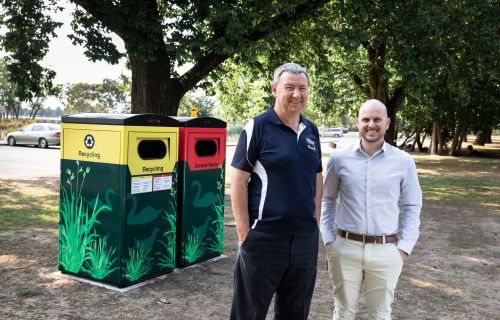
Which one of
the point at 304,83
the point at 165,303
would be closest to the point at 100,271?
the point at 165,303

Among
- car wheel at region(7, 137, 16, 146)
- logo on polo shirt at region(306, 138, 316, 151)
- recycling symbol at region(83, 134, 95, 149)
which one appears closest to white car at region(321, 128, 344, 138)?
car wheel at region(7, 137, 16, 146)

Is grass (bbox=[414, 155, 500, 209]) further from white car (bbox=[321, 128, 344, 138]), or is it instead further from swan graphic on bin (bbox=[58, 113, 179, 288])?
white car (bbox=[321, 128, 344, 138])

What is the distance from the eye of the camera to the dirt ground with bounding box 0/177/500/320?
381 cm

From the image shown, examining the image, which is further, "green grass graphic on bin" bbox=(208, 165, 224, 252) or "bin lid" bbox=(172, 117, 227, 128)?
"green grass graphic on bin" bbox=(208, 165, 224, 252)

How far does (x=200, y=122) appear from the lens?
479cm

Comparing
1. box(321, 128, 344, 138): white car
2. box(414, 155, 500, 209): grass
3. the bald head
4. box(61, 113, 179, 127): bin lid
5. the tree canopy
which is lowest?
box(414, 155, 500, 209): grass

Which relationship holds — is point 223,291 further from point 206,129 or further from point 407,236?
point 407,236

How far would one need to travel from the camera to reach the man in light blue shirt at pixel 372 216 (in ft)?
9.08

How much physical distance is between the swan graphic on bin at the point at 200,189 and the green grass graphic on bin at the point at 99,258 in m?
0.79

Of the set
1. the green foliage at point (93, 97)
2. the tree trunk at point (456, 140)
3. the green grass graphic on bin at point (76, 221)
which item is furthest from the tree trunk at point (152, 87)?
the green foliage at point (93, 97)

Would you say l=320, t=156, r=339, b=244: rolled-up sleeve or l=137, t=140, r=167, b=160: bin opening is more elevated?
l=137, t=140, r=167, b=160: bin opening

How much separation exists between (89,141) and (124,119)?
1.61 feet

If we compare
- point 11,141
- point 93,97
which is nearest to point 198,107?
point 93,97

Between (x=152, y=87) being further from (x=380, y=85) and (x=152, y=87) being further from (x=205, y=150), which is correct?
(x=380, y=85)
